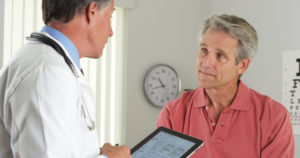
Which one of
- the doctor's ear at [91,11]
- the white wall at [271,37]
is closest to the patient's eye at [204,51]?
the doctor's ear at [91,11]

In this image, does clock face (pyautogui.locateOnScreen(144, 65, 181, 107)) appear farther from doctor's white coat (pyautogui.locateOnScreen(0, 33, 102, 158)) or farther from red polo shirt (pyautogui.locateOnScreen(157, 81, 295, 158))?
doctor's white coat (pyautogui.locateOnScreen(0, 33, 102, 158))

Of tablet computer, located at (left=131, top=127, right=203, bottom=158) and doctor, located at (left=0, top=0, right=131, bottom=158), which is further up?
doctor, located at (left=0, top=0, right=131, bottom=158)

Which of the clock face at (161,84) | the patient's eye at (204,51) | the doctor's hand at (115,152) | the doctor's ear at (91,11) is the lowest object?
the clock face at (161,84)

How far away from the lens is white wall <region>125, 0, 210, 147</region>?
393 cm

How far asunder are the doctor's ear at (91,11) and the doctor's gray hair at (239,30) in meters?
0.94

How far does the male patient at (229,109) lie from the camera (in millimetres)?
1684

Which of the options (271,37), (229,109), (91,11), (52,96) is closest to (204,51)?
(229,109)

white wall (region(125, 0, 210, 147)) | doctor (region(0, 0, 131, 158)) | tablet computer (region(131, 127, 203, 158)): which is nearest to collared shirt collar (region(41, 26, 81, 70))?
doctor (region(0, 0, 131, 158))

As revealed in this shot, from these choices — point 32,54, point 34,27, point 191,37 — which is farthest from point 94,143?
point 191,37

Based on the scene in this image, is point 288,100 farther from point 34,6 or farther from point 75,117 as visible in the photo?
point 75,117

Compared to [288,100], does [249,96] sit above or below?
above

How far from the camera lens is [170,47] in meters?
4.26

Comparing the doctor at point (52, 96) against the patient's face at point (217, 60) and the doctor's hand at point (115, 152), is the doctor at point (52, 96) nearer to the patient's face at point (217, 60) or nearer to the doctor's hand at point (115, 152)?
the doctor's hand at point (115, 152)

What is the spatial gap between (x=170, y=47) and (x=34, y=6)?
160 centimetres
